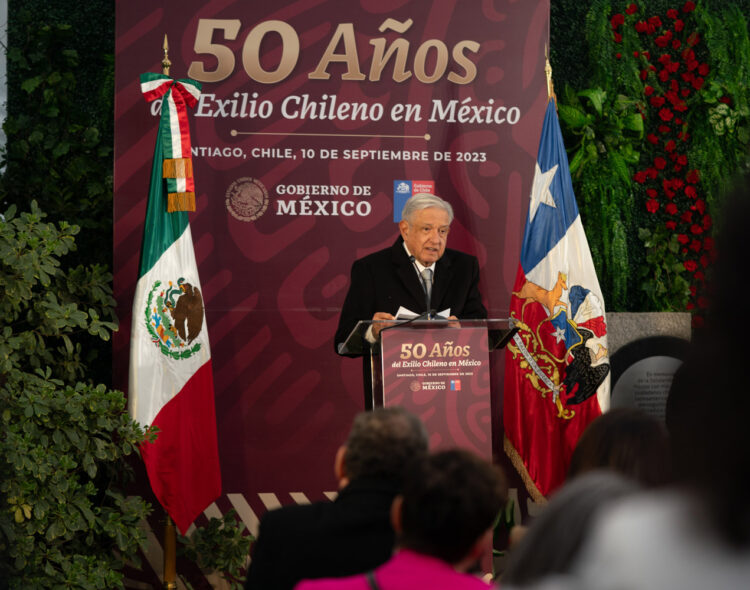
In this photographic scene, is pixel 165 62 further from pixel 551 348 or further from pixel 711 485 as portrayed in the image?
pixel 711 485

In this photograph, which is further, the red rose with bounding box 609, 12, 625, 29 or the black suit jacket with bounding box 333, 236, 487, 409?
the red rose with bounding box 609, 12, 625, 29

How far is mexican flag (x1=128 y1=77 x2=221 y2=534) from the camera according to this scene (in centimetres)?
464

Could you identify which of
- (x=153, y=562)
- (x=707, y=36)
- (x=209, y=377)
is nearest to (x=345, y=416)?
(x=209, y=377)

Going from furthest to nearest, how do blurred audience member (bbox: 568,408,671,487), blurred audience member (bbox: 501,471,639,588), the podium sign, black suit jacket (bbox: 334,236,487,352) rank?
black suit jacket (bbox: 334,236,487,352) < the podium sign < blurred audience member (bbox: 568,408,671,487) < blurred audience member (bbox: 501,471,639,588)

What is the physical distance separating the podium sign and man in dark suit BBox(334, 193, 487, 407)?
1.86 ft

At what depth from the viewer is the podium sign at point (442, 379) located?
352cm

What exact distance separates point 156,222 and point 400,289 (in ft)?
4.11

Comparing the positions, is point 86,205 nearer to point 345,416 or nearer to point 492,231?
point 345,416

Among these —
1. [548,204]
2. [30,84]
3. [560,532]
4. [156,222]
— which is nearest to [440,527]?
[560,532]

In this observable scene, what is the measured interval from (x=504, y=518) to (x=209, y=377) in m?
1.74

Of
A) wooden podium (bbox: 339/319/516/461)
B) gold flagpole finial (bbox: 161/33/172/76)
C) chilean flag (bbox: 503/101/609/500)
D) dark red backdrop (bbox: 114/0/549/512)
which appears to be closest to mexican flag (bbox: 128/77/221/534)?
gold flagpole finial (bbox: 161/33/172/76)

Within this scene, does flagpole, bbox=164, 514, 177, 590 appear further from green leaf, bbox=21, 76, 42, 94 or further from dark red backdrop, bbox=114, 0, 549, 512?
green leaf, bbox=21, 76, 42, 94

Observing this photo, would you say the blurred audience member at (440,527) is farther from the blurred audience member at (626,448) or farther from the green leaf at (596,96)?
the green leaf at (596,96)

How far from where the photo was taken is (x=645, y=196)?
5.94 metres
